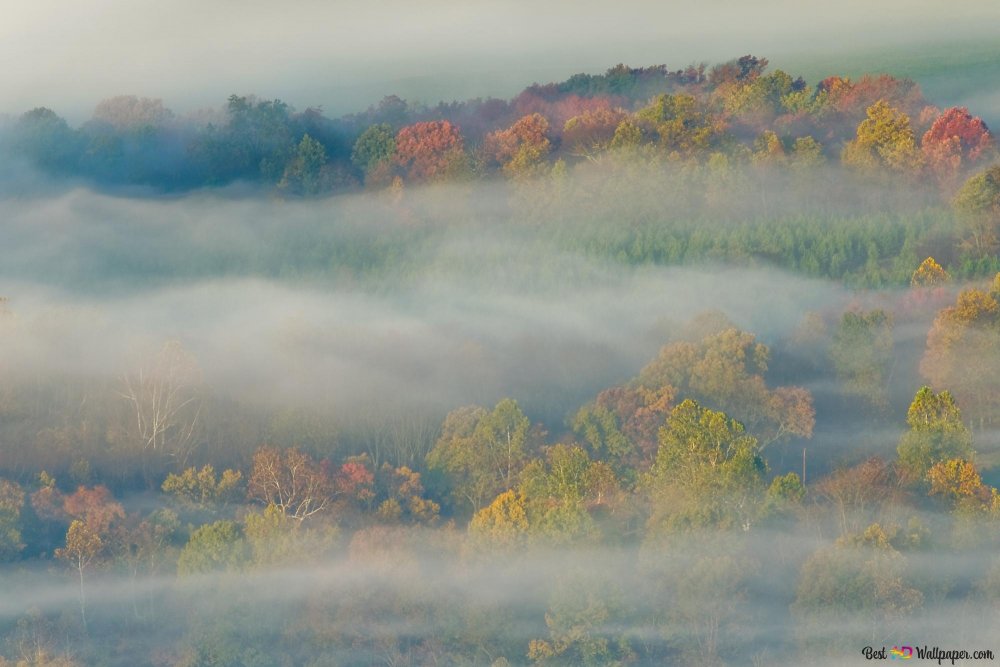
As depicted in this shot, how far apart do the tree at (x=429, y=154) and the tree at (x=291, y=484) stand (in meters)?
24.2

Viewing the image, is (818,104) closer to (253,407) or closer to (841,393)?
(841,393)

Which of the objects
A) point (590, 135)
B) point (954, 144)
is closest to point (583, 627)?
point (590, 135)

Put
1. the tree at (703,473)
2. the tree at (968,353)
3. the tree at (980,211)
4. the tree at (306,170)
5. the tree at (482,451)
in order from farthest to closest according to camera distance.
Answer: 1. the tree at (306,170)
2. the tree at (980,211)
3. the tree at (968,353)
4. the tree at (482,451)
5. the tree at (703,473)

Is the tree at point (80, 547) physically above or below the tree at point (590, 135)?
below

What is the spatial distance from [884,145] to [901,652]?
35.9 meters

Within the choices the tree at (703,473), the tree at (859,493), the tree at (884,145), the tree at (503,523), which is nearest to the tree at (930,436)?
the tree at (859,493)

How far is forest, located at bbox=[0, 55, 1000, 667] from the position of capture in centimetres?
8431

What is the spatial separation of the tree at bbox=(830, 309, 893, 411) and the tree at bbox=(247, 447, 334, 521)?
1764 cm

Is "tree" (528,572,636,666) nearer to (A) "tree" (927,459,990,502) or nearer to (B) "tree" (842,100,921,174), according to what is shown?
(A) "tree" (927,459,990,502)

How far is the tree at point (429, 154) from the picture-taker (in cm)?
11538

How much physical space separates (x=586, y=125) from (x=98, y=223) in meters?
19.3

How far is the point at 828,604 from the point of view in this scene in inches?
3216

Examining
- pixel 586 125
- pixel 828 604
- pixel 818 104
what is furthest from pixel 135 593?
pixel 818 104

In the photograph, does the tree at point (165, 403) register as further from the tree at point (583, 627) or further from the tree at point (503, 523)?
the tree at point (583, 627)
